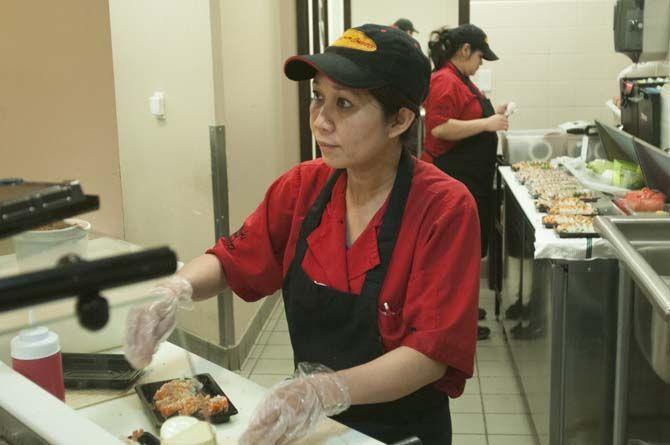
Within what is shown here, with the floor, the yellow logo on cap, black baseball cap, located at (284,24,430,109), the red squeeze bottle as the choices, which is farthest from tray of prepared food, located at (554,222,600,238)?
the red squeeze bottle

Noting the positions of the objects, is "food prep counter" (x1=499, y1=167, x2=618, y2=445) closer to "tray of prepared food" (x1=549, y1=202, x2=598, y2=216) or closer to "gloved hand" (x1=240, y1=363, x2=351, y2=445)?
"tray of prepared food" (x1=549, y1=202, x2=598, y2=216)

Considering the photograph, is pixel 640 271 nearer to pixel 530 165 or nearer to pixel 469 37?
pixel 530 165

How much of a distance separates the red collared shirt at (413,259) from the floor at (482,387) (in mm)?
1809

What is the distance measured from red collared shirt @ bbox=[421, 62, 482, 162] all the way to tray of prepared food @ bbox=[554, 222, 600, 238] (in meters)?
1.68

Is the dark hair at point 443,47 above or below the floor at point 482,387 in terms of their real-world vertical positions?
above

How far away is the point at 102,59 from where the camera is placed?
825 mm

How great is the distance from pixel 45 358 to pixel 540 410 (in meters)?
2.15

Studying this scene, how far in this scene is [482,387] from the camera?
12.4 feet

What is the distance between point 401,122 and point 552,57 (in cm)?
438

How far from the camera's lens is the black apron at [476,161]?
4.40 m

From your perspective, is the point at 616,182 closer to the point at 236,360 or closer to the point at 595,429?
the point at 595,429

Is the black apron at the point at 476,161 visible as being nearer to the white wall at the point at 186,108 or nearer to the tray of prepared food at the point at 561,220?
the white wall at the point at 186,108

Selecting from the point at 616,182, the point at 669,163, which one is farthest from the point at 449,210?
the point at 616,182

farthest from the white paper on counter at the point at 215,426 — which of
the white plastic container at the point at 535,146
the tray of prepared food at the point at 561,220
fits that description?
the white plastic container at the point at 535,146
